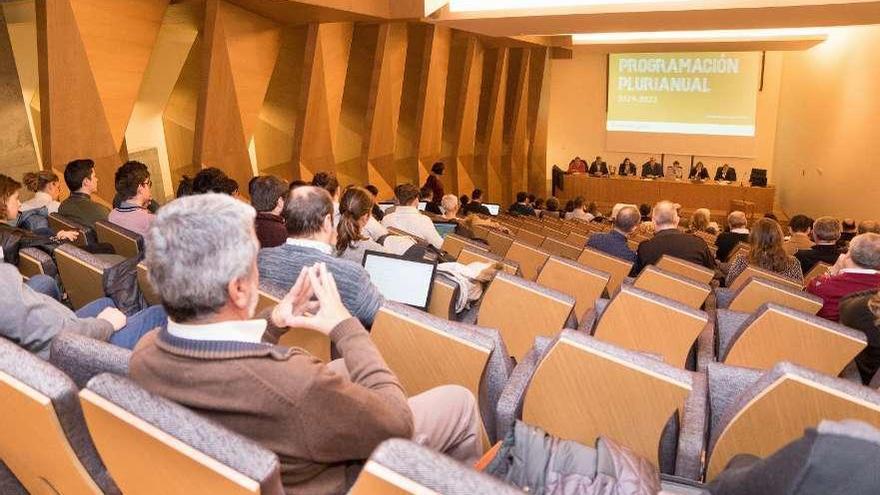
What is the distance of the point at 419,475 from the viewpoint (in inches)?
43.2

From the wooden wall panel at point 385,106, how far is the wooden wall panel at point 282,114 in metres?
1.34

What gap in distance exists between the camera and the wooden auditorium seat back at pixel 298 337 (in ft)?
8.00

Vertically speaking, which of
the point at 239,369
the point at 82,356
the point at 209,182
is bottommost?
the point at 82,356

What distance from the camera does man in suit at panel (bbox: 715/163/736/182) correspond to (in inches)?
683

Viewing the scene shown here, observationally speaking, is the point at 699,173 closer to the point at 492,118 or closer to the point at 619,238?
the point at 492,118

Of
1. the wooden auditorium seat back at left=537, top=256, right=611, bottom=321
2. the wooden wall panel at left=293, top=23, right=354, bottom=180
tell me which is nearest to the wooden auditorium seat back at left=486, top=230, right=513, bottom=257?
the wooden auditorium seat back at left=537, top=256, right=611, bottom=321

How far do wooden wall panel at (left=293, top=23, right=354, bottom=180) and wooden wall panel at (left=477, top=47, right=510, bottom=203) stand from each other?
18.9 feet

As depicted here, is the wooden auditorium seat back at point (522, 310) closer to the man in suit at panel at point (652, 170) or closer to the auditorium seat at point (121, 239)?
the auditorium seat at point (121, 239)

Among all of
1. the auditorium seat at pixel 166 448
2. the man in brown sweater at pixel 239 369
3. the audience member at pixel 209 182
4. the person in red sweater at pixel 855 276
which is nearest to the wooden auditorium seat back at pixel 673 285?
the person in red sweater at pixel 855 276

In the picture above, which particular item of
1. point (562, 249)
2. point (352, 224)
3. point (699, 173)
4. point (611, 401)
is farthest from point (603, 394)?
point (699, 173)

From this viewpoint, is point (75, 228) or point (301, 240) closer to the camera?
point (301, 240)

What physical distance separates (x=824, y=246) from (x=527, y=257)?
2676 mm

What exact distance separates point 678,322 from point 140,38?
6.76 metres

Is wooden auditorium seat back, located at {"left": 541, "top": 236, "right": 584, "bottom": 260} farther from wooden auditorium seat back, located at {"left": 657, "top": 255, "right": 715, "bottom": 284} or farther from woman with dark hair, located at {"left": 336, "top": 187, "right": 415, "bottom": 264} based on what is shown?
woman with dark hair, located at {"left": 336, "top": 187, "right": 415, "bottom": 264}
